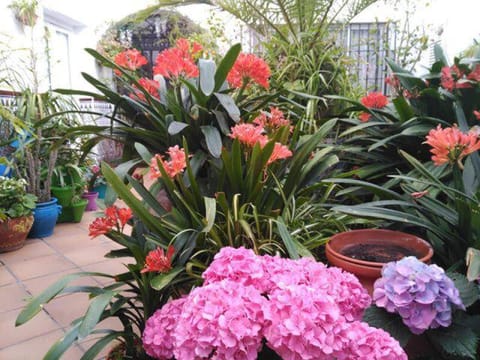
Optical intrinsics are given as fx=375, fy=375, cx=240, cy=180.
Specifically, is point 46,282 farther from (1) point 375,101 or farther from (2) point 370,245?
(1) point 375,101

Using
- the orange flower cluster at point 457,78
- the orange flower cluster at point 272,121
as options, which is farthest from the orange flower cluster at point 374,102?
the orange flower cluster at point 272,121

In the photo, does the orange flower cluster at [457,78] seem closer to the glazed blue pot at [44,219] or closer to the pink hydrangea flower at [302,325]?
the pink hydrangea flower at [302,325]

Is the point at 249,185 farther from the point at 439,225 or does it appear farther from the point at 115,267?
the point at 115,267

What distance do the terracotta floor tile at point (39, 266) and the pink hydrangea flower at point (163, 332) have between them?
5.46ft

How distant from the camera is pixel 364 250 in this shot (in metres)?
1.19

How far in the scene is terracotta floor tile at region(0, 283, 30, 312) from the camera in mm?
1870

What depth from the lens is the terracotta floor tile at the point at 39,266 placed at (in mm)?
2274

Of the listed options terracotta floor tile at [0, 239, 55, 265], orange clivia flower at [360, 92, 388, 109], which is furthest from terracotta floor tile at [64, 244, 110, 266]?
orange clivia flower at [360, 92, 388, 109]

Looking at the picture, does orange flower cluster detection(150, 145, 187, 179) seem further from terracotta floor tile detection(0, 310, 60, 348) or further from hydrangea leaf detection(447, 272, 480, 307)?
terracotta floor tile detection(0, 310, 60, 348)

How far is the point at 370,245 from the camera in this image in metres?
1.23

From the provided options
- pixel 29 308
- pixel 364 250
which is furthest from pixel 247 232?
pixel 29 308

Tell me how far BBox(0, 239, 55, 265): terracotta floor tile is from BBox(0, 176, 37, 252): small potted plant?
0.05 meters

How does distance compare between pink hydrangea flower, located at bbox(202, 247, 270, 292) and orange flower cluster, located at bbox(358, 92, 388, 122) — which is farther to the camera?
orange flower cluster, located at bbox(358, 92, 388, 122)

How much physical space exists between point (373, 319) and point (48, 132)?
306cm
